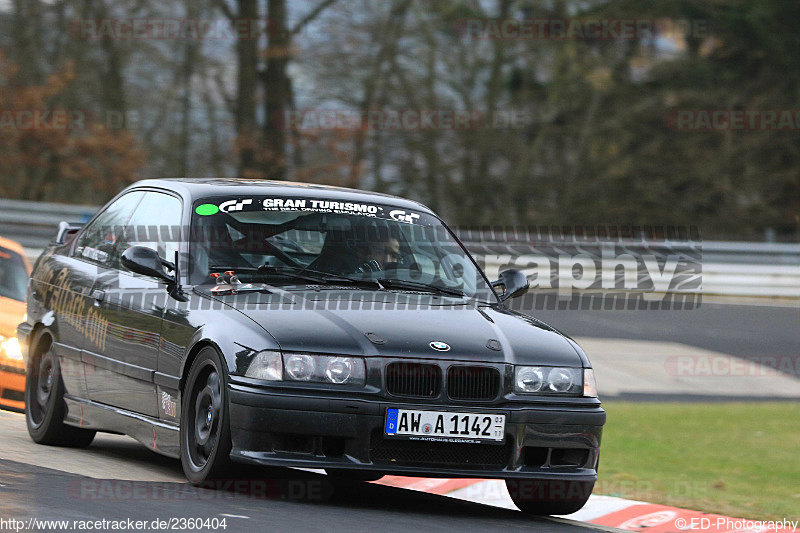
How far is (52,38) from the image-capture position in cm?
2534

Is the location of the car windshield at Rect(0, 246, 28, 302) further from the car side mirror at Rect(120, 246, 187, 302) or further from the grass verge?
the grass verge

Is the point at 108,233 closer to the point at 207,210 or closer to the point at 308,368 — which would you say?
the point at 207,210

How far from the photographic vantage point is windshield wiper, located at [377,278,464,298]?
6.77 metres

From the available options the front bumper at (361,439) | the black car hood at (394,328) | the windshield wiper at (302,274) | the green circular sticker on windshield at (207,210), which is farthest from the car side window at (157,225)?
the front bumper at (361,439)

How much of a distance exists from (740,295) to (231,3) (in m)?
11.3

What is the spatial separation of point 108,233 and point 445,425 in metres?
3.06

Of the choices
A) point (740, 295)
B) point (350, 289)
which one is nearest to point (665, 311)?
point (740, 295)

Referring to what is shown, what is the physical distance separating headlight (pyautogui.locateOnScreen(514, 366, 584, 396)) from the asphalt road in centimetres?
63

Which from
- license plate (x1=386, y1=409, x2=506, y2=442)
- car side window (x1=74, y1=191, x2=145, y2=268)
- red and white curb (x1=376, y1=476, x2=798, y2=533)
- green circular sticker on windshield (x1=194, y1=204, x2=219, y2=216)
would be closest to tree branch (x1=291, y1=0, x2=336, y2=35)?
car side window (x1=74, y1=191, x2=145, y2=268)

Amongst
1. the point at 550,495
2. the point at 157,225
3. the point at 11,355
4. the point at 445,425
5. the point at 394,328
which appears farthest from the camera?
the point at 11,355

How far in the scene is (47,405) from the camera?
7930mm

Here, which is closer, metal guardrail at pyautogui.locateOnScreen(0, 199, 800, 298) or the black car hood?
the black car hood

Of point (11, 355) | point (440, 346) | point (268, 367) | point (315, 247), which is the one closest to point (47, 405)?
point (11, 355)

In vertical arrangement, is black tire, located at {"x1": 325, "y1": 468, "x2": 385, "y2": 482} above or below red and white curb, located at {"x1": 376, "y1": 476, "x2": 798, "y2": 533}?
above
